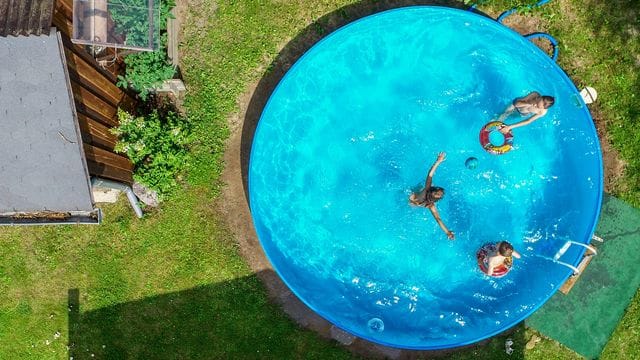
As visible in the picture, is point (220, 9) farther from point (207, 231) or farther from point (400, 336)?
point (400, 336)

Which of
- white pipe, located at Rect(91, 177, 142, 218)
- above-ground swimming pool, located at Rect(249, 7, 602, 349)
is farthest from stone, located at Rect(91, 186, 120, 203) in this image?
above-ground swimming pool, located at Rect(249, 7, 602, 349)

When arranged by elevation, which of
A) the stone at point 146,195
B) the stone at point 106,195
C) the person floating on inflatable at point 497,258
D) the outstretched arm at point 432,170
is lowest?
the stone at point 106,195

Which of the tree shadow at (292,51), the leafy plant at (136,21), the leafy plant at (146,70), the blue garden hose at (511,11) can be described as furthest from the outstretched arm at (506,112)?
the leafy plant at (136,21)

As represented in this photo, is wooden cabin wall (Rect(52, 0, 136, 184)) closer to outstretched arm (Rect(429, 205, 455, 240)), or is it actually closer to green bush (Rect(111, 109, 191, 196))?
green bush (Rect(111, 109, 191, 196))

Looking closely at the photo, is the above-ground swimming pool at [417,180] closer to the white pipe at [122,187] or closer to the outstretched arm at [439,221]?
the outstretched arm at [439,221]

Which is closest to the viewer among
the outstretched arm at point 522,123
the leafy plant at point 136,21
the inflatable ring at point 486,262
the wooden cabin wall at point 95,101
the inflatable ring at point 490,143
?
the wooden cabin wall at point 95,101

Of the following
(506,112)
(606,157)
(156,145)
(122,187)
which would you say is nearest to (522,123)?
(506,112)

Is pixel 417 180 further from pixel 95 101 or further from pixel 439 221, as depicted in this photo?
pixel 95 101
